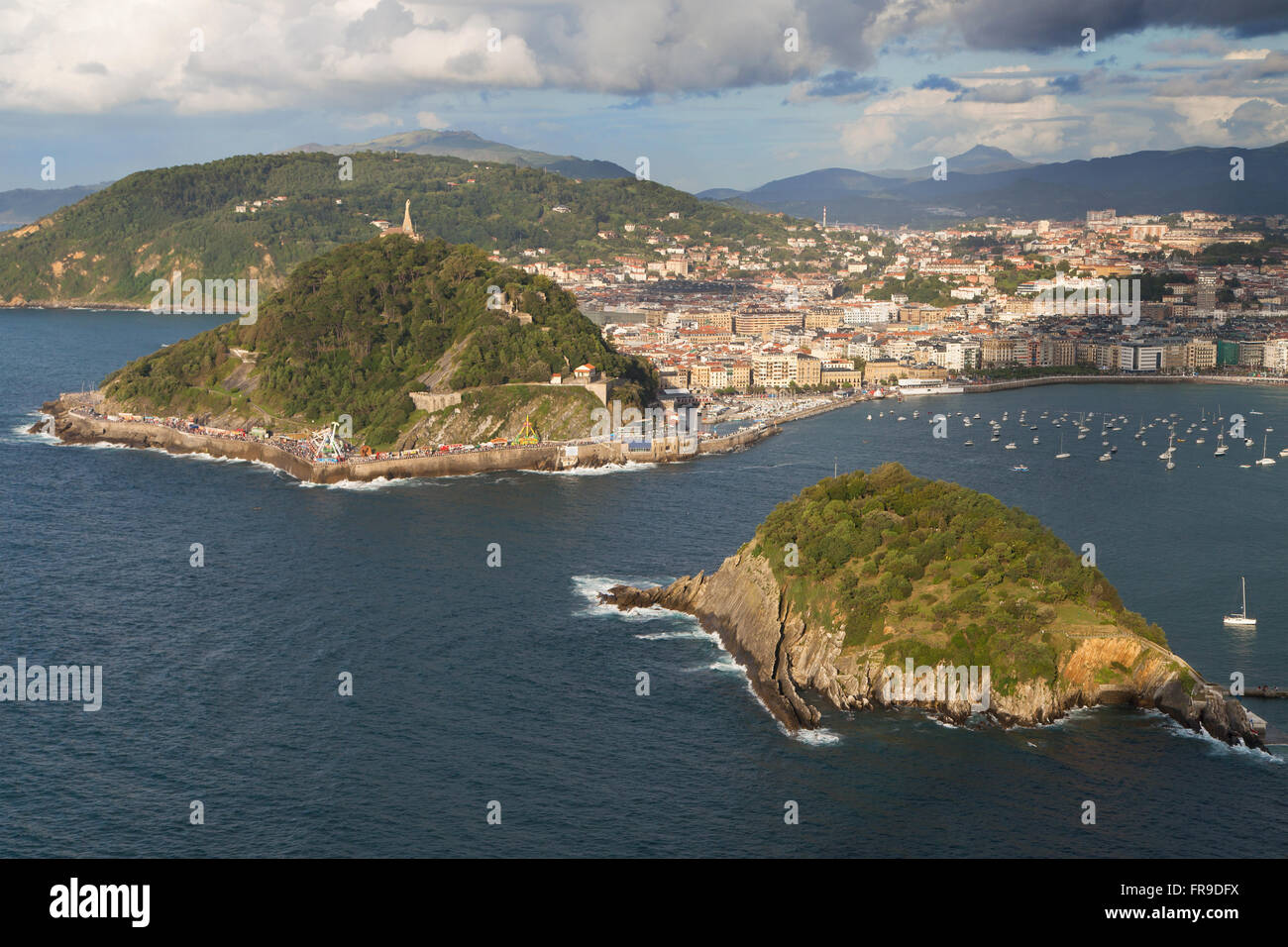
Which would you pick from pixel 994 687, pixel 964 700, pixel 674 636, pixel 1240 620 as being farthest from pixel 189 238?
pixel 994 687

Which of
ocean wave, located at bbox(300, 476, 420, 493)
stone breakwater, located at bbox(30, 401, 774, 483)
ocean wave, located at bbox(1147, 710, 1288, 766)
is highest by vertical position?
stone breakwater, located at bbox(30, 401, 774, 483)

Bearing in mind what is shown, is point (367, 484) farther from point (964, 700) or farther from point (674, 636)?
point (964, 700)

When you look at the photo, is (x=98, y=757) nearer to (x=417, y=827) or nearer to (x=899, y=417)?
(x=417, y=827)

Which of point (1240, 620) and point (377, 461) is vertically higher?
point (377, 461)

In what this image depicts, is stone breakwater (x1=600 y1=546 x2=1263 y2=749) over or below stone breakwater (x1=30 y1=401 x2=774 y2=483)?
below

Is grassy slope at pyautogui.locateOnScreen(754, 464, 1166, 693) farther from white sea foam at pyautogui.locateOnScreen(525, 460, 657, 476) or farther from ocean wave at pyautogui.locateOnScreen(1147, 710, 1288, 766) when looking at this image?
white sea foam at pyautogui.locateOnScreen(525, 460, 657, 476)

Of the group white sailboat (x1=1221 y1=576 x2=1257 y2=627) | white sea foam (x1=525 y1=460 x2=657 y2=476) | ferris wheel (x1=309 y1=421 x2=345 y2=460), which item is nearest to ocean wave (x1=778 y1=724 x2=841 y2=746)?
white sailboat (x1=1221 y1=576 x2=1257 y2=627)

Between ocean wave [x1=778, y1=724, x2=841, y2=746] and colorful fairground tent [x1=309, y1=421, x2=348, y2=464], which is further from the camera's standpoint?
colorful fairground tent [x1=309, y1=421, x2=348, y2=464]
